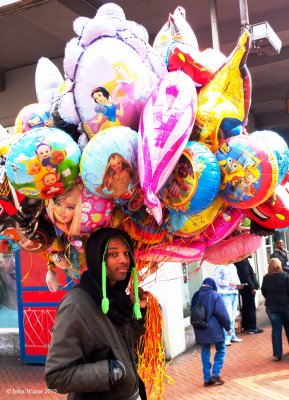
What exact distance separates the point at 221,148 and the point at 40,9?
4.98 m

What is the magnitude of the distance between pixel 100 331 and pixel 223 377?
198 inches

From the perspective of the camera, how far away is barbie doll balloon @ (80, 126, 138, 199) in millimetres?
2252

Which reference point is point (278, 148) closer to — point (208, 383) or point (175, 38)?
point (175, 38)

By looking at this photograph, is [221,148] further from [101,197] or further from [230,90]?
[101,197]

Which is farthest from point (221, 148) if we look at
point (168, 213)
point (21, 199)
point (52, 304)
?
point (52, 304)

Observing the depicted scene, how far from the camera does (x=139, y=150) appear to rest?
228cm

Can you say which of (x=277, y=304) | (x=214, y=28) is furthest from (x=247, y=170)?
(x=277, y=304)

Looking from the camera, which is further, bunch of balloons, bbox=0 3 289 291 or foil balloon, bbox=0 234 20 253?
foil balloon, bbox=0 234 20 253

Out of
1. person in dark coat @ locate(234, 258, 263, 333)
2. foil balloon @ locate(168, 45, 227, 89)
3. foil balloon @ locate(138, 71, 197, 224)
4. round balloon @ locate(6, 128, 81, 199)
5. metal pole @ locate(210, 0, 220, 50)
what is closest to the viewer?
foil balloon @ locate(138, 71, 197, 224)

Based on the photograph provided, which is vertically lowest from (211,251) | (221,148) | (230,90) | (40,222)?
(211,251)

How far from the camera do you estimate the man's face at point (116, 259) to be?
8.34ft

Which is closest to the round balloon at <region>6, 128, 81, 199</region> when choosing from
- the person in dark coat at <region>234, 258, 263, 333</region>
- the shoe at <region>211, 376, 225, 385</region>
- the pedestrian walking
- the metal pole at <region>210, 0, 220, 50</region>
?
the metal pole at <region>210, 0, 220, 50</region>

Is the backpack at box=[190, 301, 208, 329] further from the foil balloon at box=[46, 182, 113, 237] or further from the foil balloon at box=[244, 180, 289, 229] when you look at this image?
the foil balloon at box=[46, 182, 113, 237]

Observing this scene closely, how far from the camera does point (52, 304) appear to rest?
7785 mm
